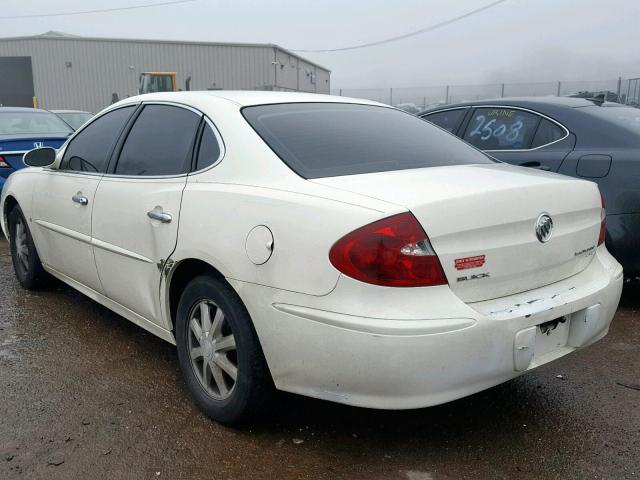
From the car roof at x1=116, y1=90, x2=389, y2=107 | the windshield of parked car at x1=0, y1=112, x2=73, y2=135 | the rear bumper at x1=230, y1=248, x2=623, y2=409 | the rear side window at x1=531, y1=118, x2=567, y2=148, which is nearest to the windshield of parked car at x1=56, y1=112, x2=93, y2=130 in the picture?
the windshield of parked car at x1=0, y1=112, x2=73, y2=135

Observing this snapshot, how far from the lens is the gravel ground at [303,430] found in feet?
7.89

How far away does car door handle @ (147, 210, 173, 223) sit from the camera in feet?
9.16

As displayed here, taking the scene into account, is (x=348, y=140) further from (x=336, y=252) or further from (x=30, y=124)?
(x=30, y=124)

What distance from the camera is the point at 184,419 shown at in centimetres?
279

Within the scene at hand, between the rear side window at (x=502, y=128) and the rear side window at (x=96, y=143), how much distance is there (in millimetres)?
2898

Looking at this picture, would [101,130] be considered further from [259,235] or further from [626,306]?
[626,306]

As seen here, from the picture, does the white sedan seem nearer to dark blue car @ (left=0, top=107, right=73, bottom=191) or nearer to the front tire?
the front tire

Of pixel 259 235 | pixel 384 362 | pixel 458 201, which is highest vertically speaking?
pixel 458 201

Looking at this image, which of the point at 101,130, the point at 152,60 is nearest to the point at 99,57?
the point at 152,60

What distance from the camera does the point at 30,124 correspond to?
27.0 ft

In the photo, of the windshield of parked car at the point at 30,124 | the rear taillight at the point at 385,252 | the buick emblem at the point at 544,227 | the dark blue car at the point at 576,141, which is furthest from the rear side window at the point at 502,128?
the windshield of parked car at the point at 30,124

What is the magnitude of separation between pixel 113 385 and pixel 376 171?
5.81 feet

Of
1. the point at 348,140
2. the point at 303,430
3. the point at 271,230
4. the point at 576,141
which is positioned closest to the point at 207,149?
the point at 348,140

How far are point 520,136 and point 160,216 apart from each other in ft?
10.3
